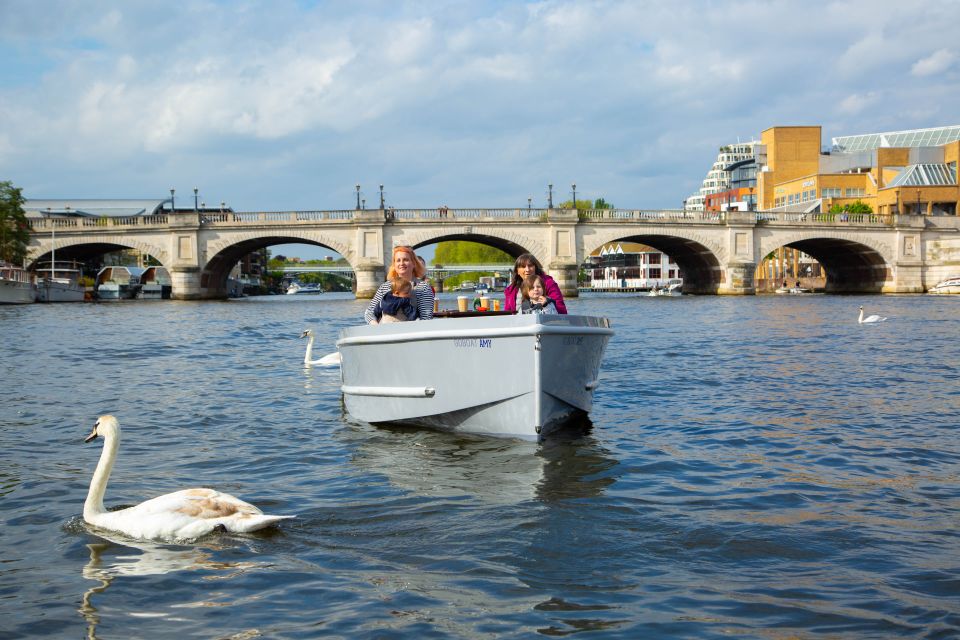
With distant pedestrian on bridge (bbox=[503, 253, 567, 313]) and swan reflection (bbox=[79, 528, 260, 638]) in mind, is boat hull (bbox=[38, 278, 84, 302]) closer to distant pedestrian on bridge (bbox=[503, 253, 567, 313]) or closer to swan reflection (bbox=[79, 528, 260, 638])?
distant pedestrian on bridge (bbox=[503, 253, 567, 313])

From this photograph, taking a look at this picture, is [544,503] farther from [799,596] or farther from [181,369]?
[181,369]

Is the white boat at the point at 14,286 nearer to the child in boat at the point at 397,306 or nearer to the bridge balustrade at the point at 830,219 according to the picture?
the child in boat at the point at 397,306

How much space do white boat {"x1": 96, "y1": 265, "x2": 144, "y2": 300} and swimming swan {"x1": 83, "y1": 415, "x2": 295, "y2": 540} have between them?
73.1 meters

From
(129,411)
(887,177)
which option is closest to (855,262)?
(887,177)

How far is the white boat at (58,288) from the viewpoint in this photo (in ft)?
195

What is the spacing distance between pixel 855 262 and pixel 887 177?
100ft

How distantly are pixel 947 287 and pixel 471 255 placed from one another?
309ft

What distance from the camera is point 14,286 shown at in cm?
5234


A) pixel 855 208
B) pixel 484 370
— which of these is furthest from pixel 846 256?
pixel 484 370

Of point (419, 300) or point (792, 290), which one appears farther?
point (792, 290)

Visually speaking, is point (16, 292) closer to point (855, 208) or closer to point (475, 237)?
point (475, 237)

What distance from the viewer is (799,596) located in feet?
14.8

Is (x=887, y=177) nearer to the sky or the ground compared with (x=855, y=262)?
nearer to the sky

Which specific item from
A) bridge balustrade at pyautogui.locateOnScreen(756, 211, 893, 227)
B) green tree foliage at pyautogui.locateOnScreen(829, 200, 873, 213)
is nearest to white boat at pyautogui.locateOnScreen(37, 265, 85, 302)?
bridge balustrade at pyautogui.locateOnScreen(756, 211, 893, 227)
